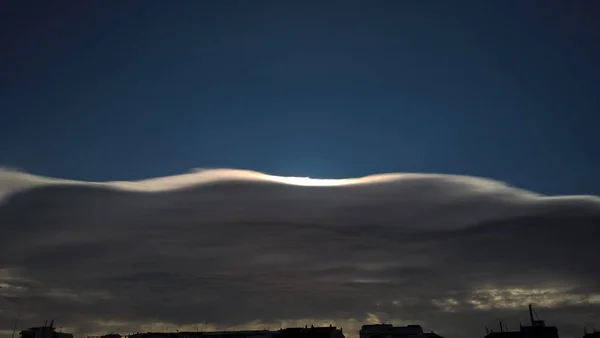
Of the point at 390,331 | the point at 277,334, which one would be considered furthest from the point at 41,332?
the point at 390,331

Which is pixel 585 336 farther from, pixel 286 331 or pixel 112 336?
pixel 112 336

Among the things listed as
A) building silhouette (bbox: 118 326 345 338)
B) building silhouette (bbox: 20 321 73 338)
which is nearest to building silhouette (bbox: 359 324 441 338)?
building silhouette (bbox: 118 326 345 338)

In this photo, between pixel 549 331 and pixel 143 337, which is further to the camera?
pixel 143 337

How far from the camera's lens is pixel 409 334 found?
12706 centimetres

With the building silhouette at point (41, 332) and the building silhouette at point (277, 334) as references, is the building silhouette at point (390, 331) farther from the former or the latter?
the building silhouette at point (41, 332)

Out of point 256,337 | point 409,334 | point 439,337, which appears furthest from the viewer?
point 439,337

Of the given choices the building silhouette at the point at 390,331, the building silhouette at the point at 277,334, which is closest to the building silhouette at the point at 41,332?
the building silhouette at the point at 277,334

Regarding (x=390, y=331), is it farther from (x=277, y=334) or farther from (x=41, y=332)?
(x=41, y=332)

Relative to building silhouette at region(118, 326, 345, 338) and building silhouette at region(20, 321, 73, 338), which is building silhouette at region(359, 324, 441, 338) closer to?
building silhouette at region(118, 326, 345, 338)

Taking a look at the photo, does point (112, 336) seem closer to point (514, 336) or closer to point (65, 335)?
point (65, 335)

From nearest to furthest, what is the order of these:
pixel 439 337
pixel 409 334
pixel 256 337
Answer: pixel 256 337 < pixel 409 334 < pixel 439 337

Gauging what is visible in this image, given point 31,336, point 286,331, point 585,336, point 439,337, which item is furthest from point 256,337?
point 585,336

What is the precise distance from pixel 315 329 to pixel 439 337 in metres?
36.0

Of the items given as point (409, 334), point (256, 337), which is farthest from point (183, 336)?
Answer: point (409, 334)
